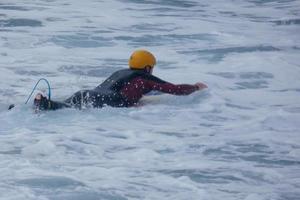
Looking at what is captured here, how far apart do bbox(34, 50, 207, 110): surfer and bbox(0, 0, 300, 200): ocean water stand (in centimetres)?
12

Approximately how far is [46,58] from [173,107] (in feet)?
11.6

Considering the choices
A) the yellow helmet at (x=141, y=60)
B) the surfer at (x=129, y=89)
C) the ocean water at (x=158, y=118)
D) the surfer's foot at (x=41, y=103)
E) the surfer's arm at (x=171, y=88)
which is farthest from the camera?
the yellow helmet at (x=141, y=60)

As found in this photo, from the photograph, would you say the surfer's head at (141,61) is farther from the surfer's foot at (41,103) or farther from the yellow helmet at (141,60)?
the surfer's foot at (41,103)

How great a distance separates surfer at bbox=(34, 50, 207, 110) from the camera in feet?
29.3

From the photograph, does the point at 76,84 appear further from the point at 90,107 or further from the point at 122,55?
the point at 122,55

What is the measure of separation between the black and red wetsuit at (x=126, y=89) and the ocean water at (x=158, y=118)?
115 mm

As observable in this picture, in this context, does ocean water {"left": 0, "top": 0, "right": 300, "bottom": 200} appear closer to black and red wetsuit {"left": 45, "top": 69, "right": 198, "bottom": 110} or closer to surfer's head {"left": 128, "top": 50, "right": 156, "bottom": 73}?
black and red wetsuit {"left": 45, "top": 69, "right": 198, "bottom": 110}

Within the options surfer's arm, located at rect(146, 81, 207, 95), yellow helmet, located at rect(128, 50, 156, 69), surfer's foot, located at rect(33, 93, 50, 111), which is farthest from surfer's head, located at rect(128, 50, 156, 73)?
surfer's foot, located at rect(33, 93, 50, 111)

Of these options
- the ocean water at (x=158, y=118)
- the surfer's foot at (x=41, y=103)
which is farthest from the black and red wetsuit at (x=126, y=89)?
the surfer's foot at (x=41, y=103)

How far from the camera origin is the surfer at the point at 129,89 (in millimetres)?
8938

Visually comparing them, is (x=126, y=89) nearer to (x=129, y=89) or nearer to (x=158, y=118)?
(x=129, y=89)

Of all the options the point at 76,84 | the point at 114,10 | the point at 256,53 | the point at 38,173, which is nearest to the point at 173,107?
the point at 76,84

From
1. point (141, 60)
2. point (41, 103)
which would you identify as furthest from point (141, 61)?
point (41, 103)

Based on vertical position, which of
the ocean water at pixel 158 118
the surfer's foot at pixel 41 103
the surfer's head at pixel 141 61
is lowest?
the ocean water at pixel 158 118
